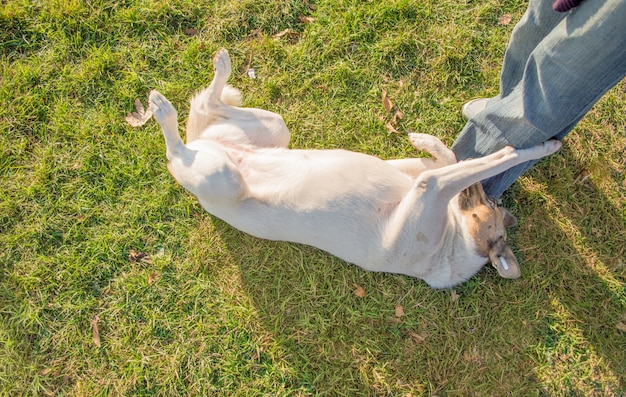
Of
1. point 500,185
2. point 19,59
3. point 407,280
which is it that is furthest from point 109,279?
point 500,185

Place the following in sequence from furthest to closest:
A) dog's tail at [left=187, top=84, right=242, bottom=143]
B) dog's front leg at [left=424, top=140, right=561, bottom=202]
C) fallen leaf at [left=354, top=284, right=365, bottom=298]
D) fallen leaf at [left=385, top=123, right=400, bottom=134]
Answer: fallen leaf at [left=385, top=123, right=400, bottom=134] → fallen leaf at [left=354, top=284, right=365, bottom=298] → dog's tail at [left=187, top=84, right=242, bottom=143] → dog's front leg at [left=424, top=140, right=561, bottom=202]

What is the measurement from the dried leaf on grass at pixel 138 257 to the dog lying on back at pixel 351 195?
3.60 ft

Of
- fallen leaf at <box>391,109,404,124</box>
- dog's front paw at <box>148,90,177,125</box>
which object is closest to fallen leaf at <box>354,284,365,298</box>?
fallen leaf at <box>391,109,404,124</box>

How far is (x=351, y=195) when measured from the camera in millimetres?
3107

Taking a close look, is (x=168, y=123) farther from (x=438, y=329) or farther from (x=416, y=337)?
(x=438, y=329)

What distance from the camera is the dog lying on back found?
3.09m

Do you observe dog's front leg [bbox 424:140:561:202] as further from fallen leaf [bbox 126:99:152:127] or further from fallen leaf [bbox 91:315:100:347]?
fallen leaf [bbox 91:315:100:347]

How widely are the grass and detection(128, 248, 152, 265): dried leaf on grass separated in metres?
0.06

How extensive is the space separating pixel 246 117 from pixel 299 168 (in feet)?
2.41

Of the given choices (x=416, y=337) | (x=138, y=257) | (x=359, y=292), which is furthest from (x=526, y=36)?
(x=138, y=257)

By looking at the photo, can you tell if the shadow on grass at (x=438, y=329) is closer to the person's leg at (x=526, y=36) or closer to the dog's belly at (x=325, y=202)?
the dog's belly at (x=325, y=202)

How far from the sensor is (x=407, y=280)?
156 inches

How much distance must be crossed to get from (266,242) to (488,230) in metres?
2.03

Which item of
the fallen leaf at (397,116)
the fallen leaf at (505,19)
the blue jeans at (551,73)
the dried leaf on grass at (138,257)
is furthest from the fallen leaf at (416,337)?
the fallen leaf at (505,19)
